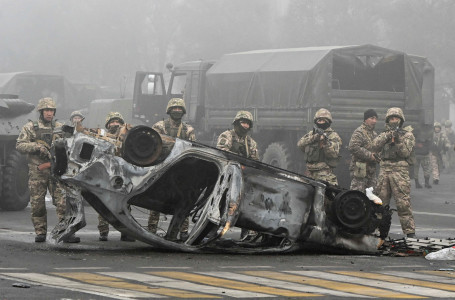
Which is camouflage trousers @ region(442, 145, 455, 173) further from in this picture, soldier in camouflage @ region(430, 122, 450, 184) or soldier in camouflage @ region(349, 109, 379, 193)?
soldier in camouflage @ region(349, 109, 379, 193)

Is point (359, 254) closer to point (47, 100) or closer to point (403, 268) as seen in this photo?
point (403, 268)

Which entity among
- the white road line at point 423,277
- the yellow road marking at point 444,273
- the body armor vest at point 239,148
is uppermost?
the body armor vest at point 239,148

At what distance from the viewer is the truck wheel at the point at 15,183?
68.4 ft

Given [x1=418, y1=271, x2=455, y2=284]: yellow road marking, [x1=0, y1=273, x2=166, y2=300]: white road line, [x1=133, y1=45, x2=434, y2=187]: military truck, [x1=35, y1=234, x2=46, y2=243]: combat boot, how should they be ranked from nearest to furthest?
1. [x1=0, y1=273, x2=166, y2=300]: white road line
2. [x1=418, y1=271, x2=455, y2=284]: yellow road marking
3. [x1=35, y1=234, x2=46, y2=243]: combat boot
4. [x1=133, y1=45, x2=434, y2=187]: military truck

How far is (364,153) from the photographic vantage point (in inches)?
684

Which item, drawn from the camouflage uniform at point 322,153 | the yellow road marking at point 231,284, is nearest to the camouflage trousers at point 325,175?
the camouflage uniform at point 322,153

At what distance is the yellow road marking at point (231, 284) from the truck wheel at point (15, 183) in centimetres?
1031

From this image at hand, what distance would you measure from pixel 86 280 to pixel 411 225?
692cm

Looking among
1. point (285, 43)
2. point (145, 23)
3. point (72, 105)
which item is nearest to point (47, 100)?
point (72, 105)

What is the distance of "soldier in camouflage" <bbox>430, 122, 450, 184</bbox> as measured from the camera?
108ft

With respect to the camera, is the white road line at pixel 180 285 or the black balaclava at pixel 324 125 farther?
the black balaclava at pixel 324 125

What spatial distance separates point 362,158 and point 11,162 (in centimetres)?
667

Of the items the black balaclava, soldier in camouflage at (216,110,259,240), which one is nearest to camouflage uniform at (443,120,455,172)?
the black balaclava

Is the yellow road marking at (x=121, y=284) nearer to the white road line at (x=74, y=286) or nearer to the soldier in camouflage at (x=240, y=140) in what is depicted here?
the white road line at (x=74, y=286)
